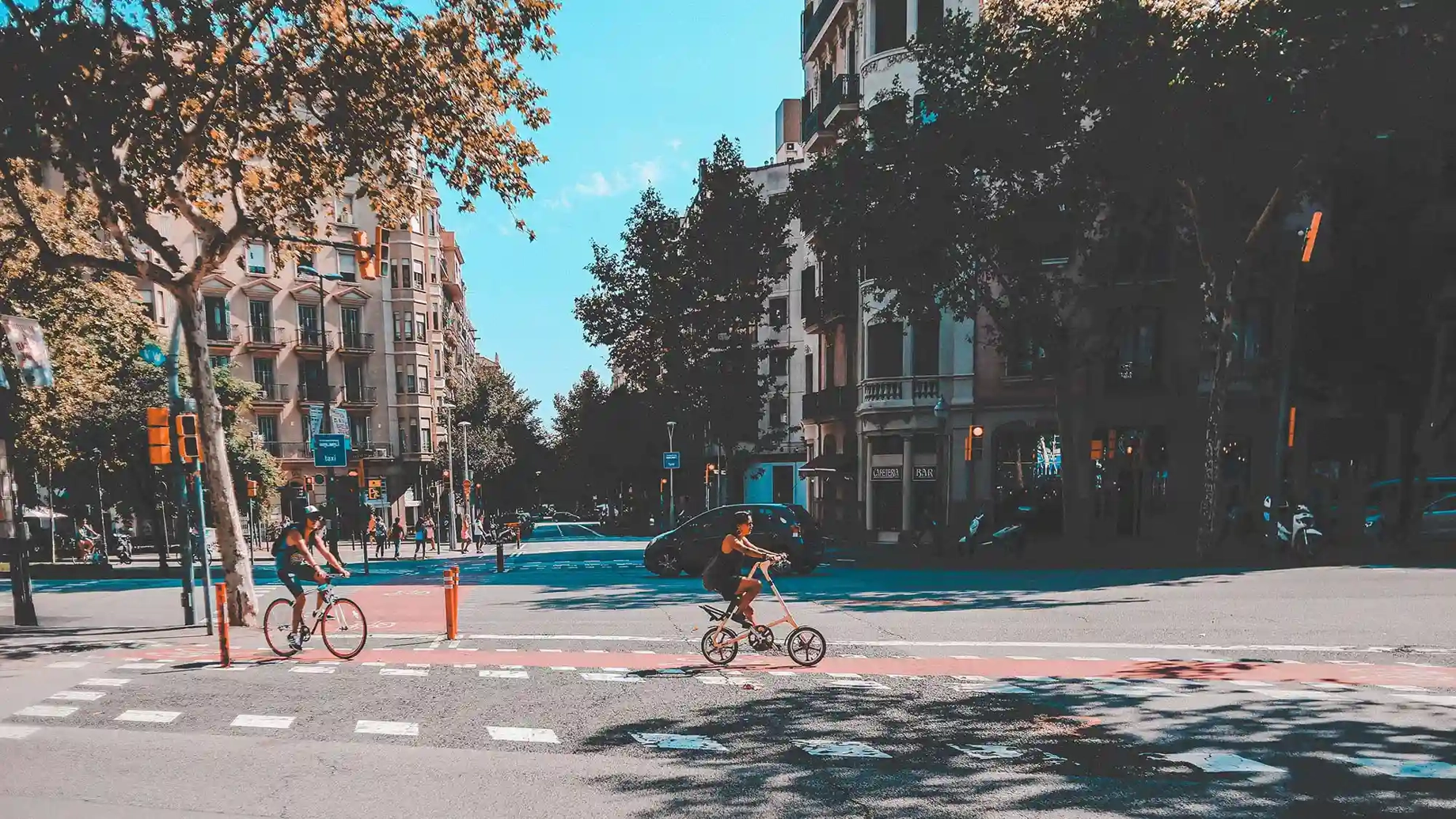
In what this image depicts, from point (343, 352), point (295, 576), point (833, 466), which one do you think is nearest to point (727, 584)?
point (295, 576)

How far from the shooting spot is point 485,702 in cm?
923

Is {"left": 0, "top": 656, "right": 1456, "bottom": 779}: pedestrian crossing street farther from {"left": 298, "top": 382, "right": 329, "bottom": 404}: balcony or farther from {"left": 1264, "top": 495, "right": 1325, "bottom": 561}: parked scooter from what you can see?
{"left": 298, "top": 382, "right": 329, "bottom": 404}: balcony

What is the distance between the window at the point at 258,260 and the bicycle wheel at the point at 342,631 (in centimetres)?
4837

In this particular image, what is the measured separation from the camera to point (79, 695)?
397 inches

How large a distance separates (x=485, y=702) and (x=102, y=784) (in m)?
3.23

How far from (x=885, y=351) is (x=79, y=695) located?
95.0 feet

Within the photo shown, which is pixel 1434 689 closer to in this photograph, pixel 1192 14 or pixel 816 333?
pixel 1192 14

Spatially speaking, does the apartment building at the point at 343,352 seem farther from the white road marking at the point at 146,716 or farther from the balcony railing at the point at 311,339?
the white road marking at the point at 146,716

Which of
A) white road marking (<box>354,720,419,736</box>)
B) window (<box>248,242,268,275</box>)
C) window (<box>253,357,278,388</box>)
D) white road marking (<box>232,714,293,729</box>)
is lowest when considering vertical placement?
white road marking (<box>232,714,293,729</box>)

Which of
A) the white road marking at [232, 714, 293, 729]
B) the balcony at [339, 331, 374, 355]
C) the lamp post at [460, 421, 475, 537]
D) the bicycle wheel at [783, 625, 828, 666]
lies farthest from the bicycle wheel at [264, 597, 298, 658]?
the balcony at [339, 331, 374, 355]

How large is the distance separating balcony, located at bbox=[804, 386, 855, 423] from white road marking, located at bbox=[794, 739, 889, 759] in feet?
100

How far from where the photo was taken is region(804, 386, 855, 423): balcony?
126ft

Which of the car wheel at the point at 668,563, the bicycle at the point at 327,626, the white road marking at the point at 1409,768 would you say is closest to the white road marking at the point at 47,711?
the bicycle at the point at 327,626

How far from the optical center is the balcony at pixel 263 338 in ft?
178
